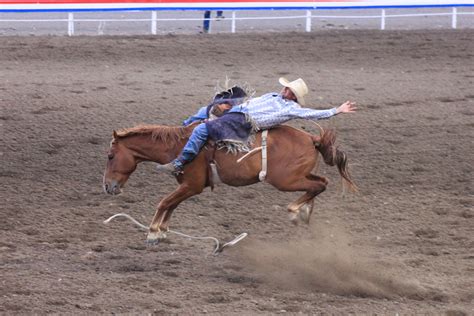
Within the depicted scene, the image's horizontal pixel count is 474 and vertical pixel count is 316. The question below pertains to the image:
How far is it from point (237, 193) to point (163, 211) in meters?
2.22

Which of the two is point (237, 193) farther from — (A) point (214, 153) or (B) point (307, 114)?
(B) point (307, 114)

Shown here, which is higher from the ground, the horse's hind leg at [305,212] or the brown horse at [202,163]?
the brown horse at [202,163]

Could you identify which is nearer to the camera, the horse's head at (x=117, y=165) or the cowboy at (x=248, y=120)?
the cowboy at (x=248, y=120)

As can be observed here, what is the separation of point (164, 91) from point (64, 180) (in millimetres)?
2825

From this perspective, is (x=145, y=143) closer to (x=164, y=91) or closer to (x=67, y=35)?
(x=164, y=91)

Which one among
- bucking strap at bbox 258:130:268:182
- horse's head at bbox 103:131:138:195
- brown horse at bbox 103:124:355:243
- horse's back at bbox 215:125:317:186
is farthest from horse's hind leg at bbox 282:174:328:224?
horse's head at bbox 103:131:138:195

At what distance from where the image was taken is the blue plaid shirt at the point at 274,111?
851cm

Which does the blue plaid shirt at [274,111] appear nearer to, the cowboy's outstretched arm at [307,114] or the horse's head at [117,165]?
the cowboy's outstretched arm at [307,114]

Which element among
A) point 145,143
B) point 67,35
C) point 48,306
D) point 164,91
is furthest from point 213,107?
point 67,35

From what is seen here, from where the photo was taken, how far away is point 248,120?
858cm

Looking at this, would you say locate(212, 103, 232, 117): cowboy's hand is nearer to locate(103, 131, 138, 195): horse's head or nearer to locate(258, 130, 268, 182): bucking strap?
locate(258, 130, 268, 182): bucking strap

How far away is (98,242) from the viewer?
368 inches

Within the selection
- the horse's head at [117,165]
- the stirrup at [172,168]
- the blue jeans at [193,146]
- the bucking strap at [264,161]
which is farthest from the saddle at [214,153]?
the horse's head at [117,165]

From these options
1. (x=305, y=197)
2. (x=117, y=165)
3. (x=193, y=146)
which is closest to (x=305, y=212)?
(x=305, y=197)
